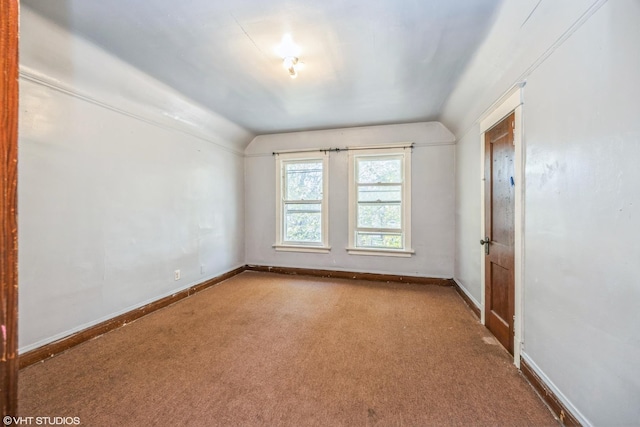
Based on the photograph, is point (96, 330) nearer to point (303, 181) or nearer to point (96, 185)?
point (96, 185)

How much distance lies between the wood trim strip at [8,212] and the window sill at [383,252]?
13.2 ft

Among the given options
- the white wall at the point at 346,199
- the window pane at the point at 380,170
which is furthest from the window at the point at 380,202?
the white wall at the point at 346,199

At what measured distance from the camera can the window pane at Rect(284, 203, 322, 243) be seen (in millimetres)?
4559

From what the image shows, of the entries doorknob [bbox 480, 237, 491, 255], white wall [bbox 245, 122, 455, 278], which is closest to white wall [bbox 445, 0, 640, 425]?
doorknob [bbox 480, 237, 491, 255]

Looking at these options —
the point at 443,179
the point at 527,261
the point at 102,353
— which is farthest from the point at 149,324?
the point at 443,179

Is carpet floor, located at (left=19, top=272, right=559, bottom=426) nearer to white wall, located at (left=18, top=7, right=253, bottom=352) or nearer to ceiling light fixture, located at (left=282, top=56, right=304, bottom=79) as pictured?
white wall, located at (left=18, top=7, right=253, bottom=352)

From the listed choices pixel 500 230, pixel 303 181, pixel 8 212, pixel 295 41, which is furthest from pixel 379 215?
pixel 8 212

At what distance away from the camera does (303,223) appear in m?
4.63

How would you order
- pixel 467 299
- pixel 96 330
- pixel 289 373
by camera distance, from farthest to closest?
pixel 467 299, pixel 96 330, pixel 289 373

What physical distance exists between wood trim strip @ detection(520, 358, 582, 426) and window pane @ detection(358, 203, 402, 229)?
2.52m

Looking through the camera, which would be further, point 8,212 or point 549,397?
point 549,397

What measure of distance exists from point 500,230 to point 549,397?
3.97 ft

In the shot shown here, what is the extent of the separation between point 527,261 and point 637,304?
780mm

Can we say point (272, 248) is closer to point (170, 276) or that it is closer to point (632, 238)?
point (170, 276)
